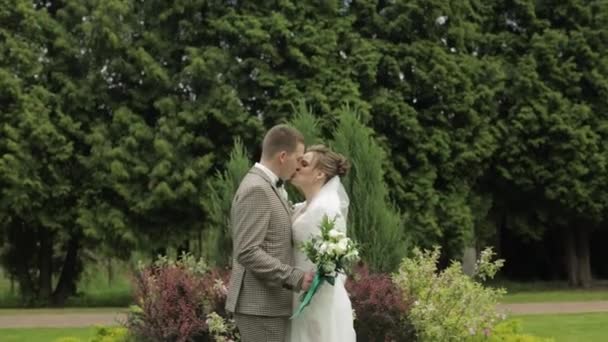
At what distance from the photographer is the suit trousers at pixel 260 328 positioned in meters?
5.70

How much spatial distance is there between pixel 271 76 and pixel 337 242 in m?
18.5

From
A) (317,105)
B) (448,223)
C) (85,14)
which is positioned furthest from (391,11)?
(85,14)

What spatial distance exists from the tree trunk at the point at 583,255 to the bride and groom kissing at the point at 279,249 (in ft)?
83.4

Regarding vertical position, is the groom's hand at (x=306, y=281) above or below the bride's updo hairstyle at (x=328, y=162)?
below

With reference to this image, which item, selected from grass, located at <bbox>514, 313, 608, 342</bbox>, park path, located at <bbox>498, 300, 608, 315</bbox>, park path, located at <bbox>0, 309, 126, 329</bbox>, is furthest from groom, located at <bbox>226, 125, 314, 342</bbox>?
park path, located at <bbox>498, 300, 608, 315</bbox>

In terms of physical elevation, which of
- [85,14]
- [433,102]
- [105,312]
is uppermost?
[85,14]

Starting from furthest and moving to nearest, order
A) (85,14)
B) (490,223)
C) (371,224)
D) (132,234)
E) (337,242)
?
1. (490,223)
2. (85,14)
3. (132,234)
4. (371,224)
5. (337,242)

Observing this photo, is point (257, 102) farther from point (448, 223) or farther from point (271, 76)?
point (448, 223)

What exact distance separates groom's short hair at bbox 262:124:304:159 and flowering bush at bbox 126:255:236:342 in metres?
2.85

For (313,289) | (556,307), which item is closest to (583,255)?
(556,307)

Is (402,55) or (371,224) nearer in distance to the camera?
(371,224)

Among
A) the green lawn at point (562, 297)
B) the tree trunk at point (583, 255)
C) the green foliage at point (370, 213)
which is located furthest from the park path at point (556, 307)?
the green foliage at point (370, 213)

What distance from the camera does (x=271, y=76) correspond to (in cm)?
2395

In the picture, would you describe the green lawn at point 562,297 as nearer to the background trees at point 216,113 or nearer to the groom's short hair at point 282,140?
the background trees at point 216,113
